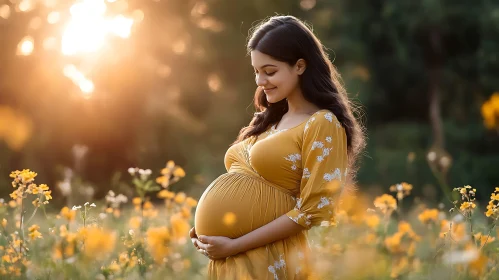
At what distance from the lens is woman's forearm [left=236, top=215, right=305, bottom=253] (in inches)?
98.3

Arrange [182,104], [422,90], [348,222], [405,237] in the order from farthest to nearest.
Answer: [422,90], [182,104], [405,237], [348,222]

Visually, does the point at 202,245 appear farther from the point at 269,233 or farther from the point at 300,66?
the point at 300,66

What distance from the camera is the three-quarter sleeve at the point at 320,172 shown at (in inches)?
96.3

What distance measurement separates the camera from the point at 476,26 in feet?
48.2

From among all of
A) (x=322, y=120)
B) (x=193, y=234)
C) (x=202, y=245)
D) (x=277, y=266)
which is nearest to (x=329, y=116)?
(x=322, y=120)

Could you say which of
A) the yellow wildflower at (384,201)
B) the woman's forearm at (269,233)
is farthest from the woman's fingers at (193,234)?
the yellow wildflower at (384,201)

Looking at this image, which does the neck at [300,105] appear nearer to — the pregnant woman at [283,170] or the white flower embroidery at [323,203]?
the pregnant woman at [283,170]

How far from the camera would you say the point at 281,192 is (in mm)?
2605

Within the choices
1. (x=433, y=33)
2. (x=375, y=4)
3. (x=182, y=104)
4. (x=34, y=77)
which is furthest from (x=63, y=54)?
(x=433, y=33)

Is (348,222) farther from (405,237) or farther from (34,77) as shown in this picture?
(34,77)

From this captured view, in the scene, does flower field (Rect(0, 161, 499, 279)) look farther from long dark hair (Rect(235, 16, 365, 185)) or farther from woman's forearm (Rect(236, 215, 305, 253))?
long dark hair (Rect(235, 16, 365, 185))

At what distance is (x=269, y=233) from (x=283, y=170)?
9.2 inches

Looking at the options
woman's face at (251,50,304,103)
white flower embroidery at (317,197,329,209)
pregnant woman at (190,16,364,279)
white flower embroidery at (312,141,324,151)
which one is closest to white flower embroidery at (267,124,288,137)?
pregnant woman at (190,16,364,279)

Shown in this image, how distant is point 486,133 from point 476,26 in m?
2.25
